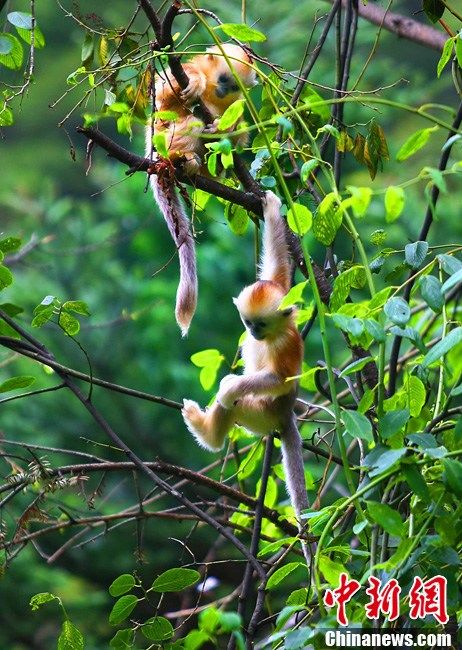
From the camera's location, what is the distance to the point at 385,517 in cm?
119

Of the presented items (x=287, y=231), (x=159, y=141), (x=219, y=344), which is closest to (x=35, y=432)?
(x=219, y=344)

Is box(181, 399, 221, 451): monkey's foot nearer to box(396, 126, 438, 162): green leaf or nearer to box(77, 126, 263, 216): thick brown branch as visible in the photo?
box(77, 126, 263, 216): thick brown branch

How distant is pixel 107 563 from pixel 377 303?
5759mm

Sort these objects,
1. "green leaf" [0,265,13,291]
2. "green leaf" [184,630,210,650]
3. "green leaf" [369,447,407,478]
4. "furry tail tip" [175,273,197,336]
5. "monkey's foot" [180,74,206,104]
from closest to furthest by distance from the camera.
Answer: "green leaf" [184,630,210,650] → "green leaf" [369,447,407,478] → "green leaf" [0,265,13,291] → "furry tail tip" [175,273,197,336] → "monkey's foot" [180,74,206,104]

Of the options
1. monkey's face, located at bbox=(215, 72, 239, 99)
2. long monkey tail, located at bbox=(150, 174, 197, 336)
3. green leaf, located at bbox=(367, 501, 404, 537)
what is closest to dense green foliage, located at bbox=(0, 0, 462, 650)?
green leaf, located at bbox=(367, 501, 404, 537)

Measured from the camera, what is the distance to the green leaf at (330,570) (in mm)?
1304

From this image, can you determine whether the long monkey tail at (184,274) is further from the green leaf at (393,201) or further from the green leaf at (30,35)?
the green leaf at (393,201)

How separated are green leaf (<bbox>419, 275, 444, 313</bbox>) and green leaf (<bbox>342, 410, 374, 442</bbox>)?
0.58ft

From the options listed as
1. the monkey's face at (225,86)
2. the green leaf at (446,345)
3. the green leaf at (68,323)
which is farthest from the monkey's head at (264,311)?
the monkey's face at (225,86)

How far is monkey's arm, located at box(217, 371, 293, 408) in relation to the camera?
2.11 m

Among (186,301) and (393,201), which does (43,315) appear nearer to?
(186,301)

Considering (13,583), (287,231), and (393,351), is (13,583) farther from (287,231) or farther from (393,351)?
(393,351)

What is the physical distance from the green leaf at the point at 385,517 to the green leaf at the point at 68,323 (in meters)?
0.72

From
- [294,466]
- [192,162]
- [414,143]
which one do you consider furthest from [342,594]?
[192,162]
